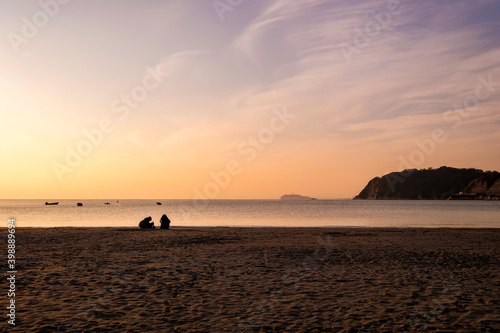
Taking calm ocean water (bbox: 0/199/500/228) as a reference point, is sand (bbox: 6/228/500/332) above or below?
above

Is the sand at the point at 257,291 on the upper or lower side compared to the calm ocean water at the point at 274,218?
upper

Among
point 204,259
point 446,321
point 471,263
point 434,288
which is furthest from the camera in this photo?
point 204,259

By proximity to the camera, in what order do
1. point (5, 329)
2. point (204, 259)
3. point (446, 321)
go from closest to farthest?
point (5, 329), point (446, 321), point (204, 259)

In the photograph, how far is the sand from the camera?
8.41 meters

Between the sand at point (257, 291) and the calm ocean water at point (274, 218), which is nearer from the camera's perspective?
the sand at point (257, 291)

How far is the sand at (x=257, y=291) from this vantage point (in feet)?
27.6

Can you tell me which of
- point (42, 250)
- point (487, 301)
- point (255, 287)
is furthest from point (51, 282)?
point (487, 301)

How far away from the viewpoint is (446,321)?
851cm

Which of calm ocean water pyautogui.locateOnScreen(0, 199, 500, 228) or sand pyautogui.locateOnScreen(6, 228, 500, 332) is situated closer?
sand pyautogui.locateOnScreen(6, 228, 500, 332)

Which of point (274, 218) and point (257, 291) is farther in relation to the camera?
point (274, 218)

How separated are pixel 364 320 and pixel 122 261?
12.1 metres

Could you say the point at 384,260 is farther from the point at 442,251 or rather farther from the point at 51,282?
the point at 51,282

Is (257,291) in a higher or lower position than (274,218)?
higher

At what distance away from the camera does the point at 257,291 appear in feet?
37.4
